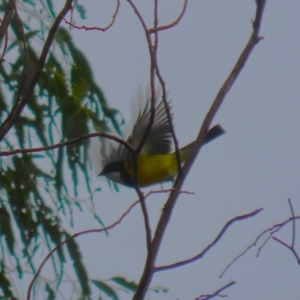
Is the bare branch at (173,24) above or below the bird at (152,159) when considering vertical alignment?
below

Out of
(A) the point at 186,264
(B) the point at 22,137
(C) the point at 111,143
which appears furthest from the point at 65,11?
(C) the point at 111,143

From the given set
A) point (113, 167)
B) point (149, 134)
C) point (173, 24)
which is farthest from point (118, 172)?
point (173, 24)

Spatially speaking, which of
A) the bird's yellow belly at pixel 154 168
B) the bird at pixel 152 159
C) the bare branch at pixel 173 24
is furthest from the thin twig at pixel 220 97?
the bird's yellow belly at pixel 154 168

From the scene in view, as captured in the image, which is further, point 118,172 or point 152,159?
point 152,159

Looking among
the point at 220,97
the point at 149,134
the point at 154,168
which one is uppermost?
the point at 154,168

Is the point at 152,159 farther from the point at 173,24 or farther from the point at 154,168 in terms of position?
the point at 173,24

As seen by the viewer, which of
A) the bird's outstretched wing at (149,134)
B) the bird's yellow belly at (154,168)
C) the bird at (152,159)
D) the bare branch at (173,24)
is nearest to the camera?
the bare branch at (173,24)

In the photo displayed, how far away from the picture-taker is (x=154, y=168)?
136 inches

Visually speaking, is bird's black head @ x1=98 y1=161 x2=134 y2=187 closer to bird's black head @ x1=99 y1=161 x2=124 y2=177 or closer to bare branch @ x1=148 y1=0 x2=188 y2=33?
bird's black head @ x1=99 y1=161 x2=124 y2=177

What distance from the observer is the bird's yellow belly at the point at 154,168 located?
3447 mm

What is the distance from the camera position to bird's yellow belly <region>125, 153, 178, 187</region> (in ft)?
11.3

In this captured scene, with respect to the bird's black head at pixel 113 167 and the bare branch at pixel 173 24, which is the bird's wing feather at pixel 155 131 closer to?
the bird's black head at pixel 113 167

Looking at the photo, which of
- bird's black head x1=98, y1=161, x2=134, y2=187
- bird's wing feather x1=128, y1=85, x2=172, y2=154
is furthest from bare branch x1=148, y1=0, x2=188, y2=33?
bird's black head x1=98, y1=161, x2=134, y2=187

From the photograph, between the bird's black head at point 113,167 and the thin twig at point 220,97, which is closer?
the thin twig at point 220,97
